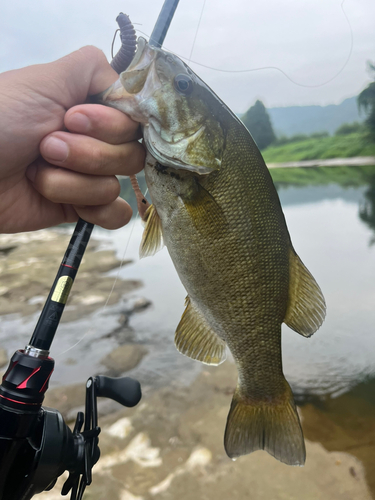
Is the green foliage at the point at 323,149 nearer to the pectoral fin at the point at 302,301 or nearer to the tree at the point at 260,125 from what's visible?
the tree at the point at 260,125

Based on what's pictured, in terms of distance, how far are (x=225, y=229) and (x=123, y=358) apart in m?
2.92

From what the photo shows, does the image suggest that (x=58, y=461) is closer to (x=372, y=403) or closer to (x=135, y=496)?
(x=135, y=496)

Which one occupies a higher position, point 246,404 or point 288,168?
point 246,404

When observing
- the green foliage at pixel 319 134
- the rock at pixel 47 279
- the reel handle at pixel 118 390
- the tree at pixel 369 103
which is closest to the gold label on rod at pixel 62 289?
the reel handle at pixel 118 390

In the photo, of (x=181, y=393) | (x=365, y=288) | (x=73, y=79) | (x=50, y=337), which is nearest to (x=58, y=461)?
(x=50, y=337)

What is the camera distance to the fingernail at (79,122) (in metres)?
1.06

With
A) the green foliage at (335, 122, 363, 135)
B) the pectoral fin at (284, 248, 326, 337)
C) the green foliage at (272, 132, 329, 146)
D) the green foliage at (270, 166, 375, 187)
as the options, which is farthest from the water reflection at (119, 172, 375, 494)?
the green foliage at (272, 132, 329, 146)

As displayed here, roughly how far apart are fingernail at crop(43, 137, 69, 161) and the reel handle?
Answer: 0.77m

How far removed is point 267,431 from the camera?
1.22 m

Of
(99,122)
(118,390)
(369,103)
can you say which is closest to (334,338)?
(118,390)

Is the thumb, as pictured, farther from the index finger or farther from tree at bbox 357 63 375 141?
tree at bbox 357 63 375 141

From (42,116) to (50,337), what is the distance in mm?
705

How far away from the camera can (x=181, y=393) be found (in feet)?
10.2

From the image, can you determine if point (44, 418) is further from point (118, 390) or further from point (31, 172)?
point (31, 172)
